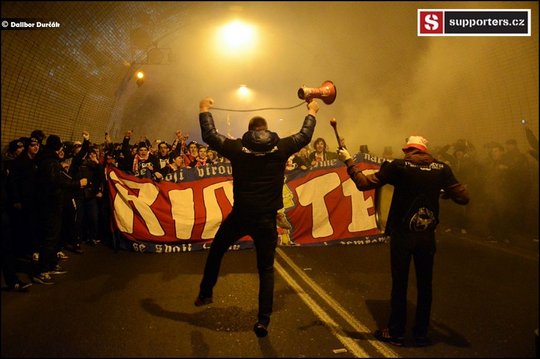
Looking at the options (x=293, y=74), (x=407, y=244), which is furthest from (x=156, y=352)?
(x=293, y=74)

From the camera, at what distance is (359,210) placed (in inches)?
248

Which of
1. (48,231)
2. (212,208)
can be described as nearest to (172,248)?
(212,208)

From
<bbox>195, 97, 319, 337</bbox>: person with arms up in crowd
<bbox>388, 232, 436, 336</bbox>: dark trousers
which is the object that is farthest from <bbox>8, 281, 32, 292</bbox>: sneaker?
→ <bbox>388, 232, 436, 336</bbox>: dark trousers

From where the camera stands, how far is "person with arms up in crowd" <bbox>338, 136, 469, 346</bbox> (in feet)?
9.75

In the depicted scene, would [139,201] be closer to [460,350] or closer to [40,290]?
[40,290]

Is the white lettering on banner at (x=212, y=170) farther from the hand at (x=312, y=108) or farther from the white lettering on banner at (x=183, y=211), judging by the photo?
the hand at (x=312, y=108)

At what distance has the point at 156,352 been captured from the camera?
282cm

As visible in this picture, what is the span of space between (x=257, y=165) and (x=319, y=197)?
10.9 ft

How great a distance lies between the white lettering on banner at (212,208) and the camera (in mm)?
5908

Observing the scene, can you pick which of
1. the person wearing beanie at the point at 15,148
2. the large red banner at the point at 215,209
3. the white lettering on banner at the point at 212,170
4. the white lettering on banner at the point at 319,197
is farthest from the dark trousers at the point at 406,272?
the person wearing beanie at the point at 15,148

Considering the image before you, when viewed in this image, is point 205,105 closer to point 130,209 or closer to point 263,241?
point 263,241

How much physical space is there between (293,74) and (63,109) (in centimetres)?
832

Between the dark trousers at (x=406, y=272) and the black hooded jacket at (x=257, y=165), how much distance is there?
3.47 ft

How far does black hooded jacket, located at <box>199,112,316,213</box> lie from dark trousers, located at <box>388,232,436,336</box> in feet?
3.47
